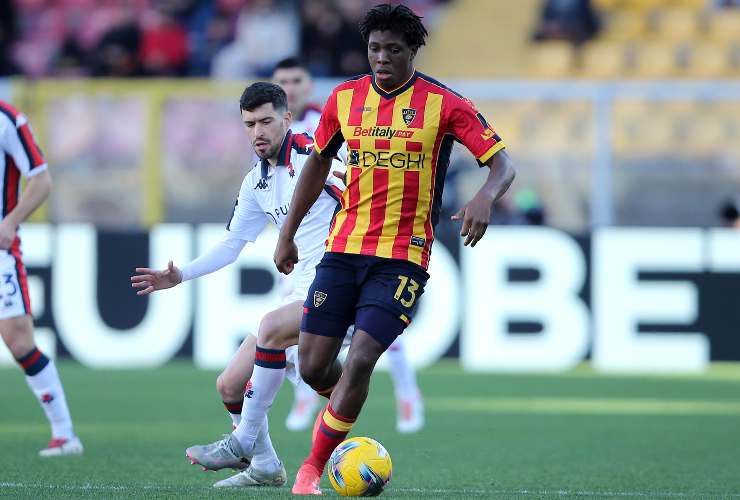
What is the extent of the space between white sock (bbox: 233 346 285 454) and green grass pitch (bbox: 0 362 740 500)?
295 mm

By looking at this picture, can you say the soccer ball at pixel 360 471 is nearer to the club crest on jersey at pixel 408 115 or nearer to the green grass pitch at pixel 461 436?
the green grass pitch at pixel 461 436

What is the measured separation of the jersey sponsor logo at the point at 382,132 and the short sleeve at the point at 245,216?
949 mm

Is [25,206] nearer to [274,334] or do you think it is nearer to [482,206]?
[274,334]

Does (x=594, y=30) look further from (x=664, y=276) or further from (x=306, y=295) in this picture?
(x=306, y=295)

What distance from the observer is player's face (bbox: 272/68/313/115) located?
952 cm

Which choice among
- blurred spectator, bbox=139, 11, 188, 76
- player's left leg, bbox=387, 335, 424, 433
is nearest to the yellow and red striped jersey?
player's left leg, bbox=387, 335, 424, 433

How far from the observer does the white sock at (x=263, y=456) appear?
6555mm

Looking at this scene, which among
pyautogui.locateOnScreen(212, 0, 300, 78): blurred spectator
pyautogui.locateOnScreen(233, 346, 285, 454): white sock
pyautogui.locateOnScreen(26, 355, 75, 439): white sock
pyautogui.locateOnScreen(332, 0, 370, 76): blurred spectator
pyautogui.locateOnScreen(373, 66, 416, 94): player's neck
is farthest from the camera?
pyautogui.locateOnScreen(212, 0, 300, 78): blurred spectator

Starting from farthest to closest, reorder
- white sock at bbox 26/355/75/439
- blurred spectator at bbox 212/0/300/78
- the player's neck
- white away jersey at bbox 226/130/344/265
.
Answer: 1. blurred spectator at bbox 212/0/300/78
2. white sock at bbox 26/355/75/439
3. white away jersey at bbox 226/130/344/265
4. the player's neck

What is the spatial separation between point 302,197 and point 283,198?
49cm

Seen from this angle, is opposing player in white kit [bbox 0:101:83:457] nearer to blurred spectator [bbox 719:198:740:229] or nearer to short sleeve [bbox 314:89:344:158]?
short sleeve [bbox 314:89:344:158]

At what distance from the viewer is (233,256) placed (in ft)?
22.7

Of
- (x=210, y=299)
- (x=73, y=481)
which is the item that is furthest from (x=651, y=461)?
(x=210, y=299)

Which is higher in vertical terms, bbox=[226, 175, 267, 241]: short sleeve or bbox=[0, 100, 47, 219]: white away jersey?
bbox=[0, 100, 47, 219]: white away jersey
